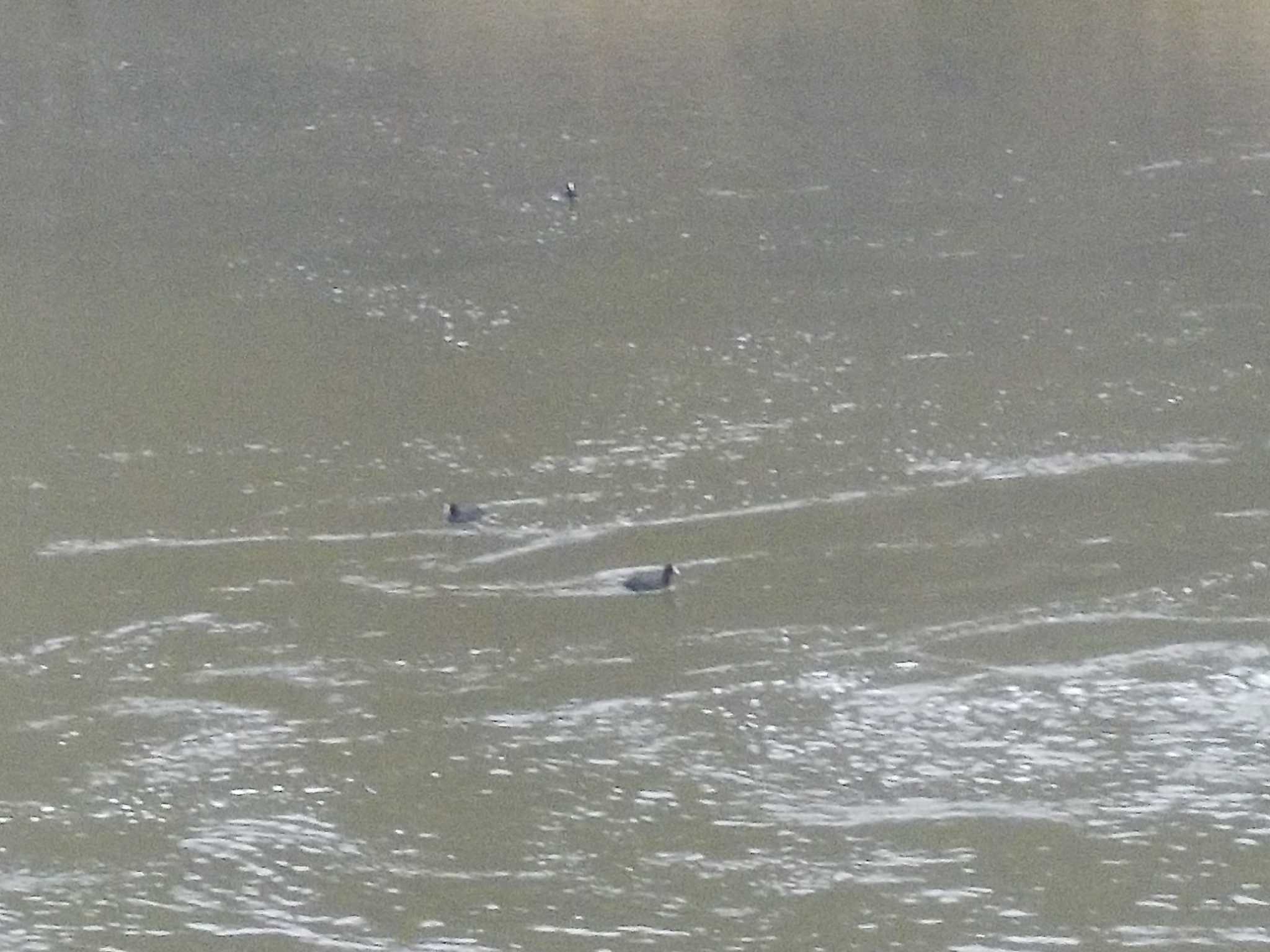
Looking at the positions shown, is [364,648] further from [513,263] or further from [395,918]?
[513,263]

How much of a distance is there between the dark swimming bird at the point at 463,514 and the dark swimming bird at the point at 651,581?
89cm

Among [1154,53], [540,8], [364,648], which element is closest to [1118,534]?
[364,648]

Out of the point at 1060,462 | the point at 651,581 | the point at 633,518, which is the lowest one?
the point at 651,581

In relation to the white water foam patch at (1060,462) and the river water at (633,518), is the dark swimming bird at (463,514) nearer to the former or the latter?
the river water at (633,518)

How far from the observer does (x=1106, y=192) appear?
13.4 m

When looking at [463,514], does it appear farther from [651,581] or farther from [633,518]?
[651,581]

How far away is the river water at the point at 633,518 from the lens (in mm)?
7410

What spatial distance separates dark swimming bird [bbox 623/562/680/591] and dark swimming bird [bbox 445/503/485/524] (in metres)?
0.89

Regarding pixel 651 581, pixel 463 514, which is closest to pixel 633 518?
pixel 651 581

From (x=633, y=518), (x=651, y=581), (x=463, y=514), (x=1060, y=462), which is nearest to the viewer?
(x=651, y=581)

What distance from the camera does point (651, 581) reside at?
8.86 m

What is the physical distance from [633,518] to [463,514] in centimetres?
79

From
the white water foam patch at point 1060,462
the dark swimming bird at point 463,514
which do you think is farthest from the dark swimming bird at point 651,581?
the white water foam patch at point 1060,462

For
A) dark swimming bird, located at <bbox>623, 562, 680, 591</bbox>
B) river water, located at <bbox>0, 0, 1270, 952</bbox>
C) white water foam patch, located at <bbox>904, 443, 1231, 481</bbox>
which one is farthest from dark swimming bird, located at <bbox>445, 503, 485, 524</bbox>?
white water foam patch, located at <bbox>904, 443, 1231, 481</bbox>
